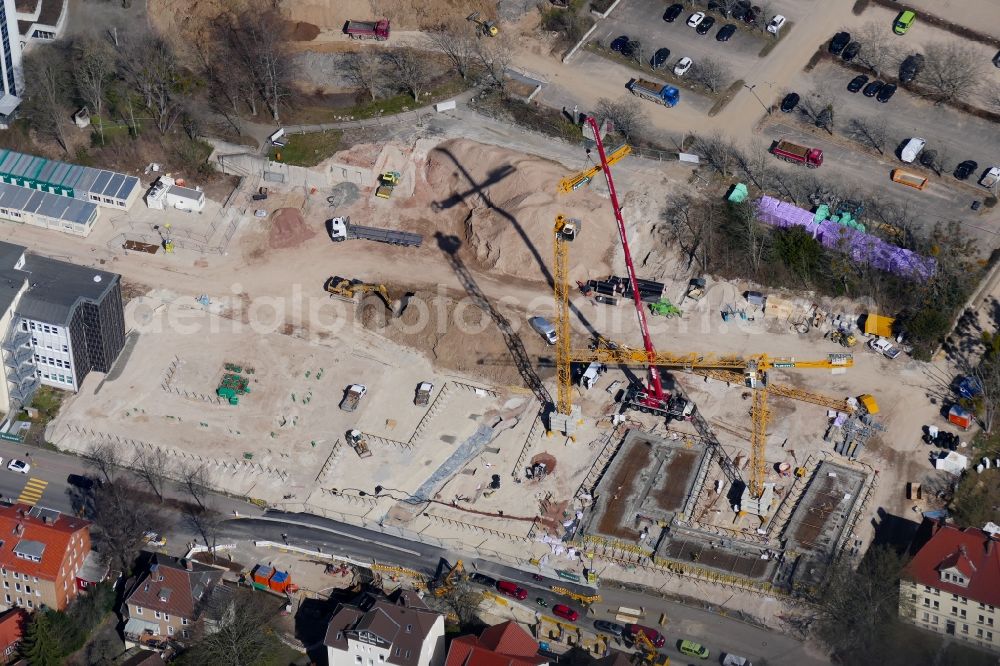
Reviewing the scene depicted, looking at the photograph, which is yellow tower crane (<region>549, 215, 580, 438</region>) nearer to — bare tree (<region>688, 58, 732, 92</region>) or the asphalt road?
the asphalt road

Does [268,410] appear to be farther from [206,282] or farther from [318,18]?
[318,18]

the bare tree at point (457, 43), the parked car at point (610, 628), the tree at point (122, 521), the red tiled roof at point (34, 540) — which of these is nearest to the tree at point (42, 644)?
the red tiled roof at point (34, 540)

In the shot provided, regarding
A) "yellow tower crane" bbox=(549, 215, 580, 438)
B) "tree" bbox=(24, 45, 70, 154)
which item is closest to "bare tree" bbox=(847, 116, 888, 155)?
"yellow tower crane" bbox=(549, 215, 580, 438)

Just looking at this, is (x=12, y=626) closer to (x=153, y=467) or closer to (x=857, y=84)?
(x=153, y=467)

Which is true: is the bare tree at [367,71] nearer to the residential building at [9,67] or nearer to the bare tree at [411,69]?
the bare tree at [411,69]

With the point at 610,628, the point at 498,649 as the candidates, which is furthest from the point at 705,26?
the point at 498,649

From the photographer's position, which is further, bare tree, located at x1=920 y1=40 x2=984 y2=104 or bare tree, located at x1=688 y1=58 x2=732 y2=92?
bare tree, located at x1=688 y1=58 x2=732 y2=92
